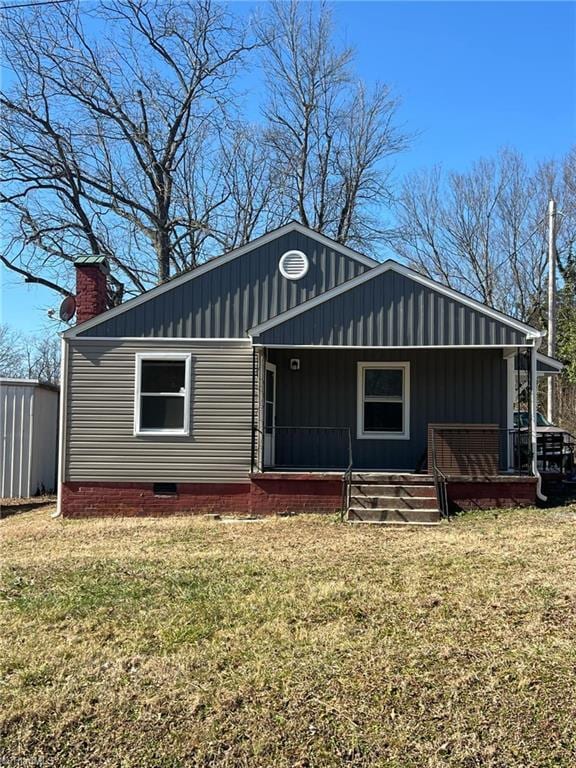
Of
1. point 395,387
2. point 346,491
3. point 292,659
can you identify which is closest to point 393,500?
point 346,491

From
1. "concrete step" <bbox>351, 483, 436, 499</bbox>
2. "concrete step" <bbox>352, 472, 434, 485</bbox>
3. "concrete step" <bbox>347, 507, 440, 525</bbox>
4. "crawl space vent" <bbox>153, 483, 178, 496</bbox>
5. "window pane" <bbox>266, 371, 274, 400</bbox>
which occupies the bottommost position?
"concrete step" <bbox>347, 507, 440, 525</bbox>

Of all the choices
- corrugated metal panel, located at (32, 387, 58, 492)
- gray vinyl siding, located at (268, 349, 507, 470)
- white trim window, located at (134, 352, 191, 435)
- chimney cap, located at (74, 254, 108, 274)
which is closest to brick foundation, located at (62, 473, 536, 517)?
white trim window, located at (134, 352, 191, 435)

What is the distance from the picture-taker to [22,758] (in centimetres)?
316

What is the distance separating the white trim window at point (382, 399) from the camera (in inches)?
450

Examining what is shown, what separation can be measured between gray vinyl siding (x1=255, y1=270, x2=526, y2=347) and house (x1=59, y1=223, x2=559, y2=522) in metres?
0.02

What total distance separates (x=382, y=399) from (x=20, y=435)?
7421 mm

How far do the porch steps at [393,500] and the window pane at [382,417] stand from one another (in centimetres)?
147

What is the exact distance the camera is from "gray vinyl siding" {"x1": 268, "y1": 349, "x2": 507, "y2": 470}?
11.3 meters

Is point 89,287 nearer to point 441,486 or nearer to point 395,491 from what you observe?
point 395,491

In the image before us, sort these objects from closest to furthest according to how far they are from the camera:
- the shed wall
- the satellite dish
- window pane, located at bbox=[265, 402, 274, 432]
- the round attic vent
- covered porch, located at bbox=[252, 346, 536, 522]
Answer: covered porch, located at bbox=[252, 346, 536, 522] → the round attic vent → window pane, located at bbox=[265, 402, 274, 432] → the satellite dish → the shed wall

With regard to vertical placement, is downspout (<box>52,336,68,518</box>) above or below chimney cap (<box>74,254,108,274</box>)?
below

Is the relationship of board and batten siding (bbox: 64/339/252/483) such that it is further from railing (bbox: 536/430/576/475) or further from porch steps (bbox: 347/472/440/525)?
railing (bbox: 536/430/576/475)

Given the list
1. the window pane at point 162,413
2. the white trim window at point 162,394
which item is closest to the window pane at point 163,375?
the white trim window at point 162,394

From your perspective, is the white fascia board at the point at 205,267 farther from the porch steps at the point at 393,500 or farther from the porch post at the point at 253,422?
the porch steps at the point at 393,500
